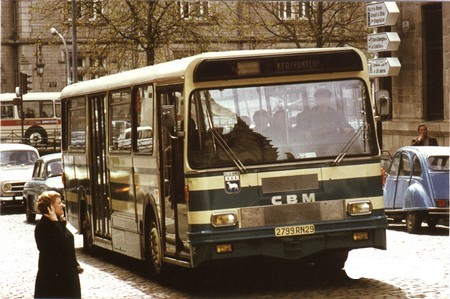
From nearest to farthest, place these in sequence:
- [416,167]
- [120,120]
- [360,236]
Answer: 1. [360,236]
2. [120,120]
3. [416,167]

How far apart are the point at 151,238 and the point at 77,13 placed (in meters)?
26.9

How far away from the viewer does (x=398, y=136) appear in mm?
34500

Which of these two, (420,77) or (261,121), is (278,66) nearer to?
(261,121)

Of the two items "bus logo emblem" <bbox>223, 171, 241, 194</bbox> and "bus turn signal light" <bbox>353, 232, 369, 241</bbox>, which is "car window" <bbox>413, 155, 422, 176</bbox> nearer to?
"bus turn signal light" <bbox>353, 232, 369, 241</bbox>

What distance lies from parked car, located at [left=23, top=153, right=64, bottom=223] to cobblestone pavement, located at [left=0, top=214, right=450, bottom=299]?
8.07 meters

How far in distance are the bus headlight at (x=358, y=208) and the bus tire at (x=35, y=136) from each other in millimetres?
48849

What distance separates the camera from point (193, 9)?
41.7 metres

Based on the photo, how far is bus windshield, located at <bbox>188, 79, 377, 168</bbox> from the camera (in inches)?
521

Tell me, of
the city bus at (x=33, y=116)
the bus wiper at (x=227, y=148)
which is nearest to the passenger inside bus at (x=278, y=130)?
the bus wiper at (x=227, y=148)

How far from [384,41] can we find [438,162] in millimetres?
12586

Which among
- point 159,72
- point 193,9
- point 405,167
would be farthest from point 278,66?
point 193,9

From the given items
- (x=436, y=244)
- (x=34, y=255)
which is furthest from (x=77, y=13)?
(x=436, y=244)

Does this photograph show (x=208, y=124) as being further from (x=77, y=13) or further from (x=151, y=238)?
(x=77, y=13)

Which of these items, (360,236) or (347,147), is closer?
(360,236)
